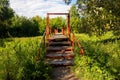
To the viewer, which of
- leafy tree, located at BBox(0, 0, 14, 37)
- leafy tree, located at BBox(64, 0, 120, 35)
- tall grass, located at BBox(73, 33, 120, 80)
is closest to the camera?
tall grass, located at BBox(73, 33, 120, 80)

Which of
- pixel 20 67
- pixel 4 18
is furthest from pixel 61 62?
pixel 4 18

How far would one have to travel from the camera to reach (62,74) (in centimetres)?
1291

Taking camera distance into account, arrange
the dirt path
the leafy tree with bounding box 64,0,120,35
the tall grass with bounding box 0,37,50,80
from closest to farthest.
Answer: the tall grass with bounding box 0,37,50,80 → the dirt path → the leafy tree with bounding box 64,0,120,35

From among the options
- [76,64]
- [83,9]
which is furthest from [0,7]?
[76,64]

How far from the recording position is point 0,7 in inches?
2484

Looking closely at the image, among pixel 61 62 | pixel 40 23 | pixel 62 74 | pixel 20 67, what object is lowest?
pixel 62 74

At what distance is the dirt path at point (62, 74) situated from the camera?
12.3 m

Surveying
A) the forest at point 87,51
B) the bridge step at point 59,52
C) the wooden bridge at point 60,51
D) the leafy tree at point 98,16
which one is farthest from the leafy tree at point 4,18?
the wooden bridge at point 60,51

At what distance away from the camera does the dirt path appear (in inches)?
485

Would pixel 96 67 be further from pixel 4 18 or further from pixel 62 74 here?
pixel 4 18

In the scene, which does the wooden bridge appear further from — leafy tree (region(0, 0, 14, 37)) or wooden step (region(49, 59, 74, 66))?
leafy tree (region(0, 0, 14, 37))

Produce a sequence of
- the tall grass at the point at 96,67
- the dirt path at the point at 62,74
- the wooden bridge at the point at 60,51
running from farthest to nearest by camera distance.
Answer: the wooden bridge at the point at 60,51 → the dirt path at the point at 62,74 → the tall grass at the point at 96,67

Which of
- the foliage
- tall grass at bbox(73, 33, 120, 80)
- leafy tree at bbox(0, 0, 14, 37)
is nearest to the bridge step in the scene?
tall grass at bbox(73, 33, 120, 80)

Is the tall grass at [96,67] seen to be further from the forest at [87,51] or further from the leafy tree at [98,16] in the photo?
the leafy tree at [98,16]
